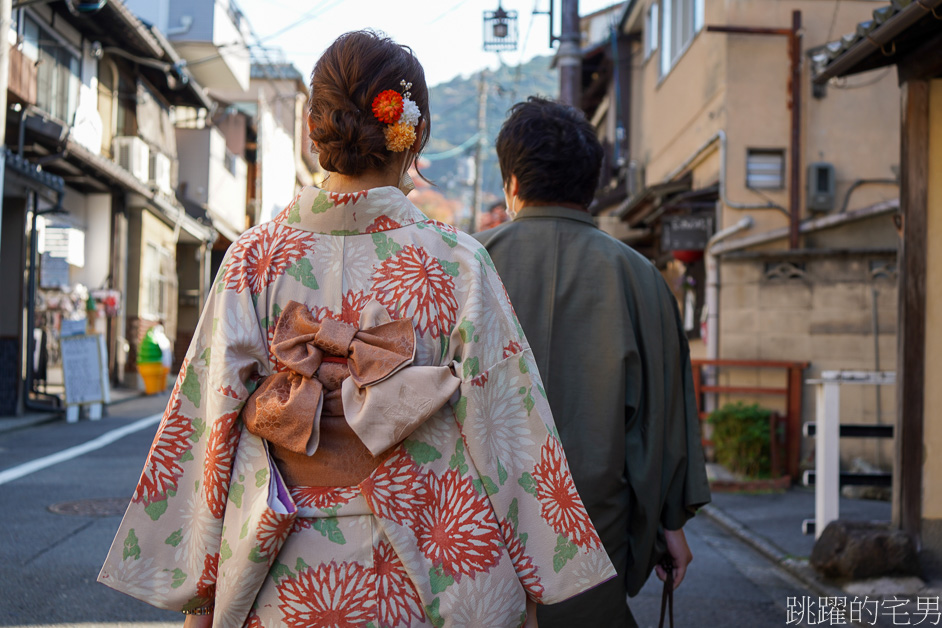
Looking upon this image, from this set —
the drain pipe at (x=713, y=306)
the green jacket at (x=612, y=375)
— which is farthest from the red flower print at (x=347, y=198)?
the drain pipe at (x=713, y=306)

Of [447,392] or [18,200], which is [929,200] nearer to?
[447,392]

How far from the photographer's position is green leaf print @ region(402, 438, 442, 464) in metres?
1.78

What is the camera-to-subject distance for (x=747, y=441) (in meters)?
10.2

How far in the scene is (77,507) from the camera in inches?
273

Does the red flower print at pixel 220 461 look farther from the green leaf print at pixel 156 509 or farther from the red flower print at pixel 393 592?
the red flower print at pixel 393 592

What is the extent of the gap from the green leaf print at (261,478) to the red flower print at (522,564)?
47 centimetres

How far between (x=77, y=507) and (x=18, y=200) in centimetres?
868

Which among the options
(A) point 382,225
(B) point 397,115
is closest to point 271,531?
(A) point 382,225

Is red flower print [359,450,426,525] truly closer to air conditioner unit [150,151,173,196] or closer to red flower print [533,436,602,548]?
red flower print [533,436,602,548]

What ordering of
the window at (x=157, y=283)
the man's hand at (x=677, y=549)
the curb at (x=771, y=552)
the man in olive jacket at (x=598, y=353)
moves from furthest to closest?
the window at (x=157, y=283) → the curb at (x=771, y=552) → the man's hand at (x=677, y=549) → the man in olive jacket at (x=598, y=353)

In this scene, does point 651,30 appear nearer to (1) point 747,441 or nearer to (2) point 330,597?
(1) point 747,441

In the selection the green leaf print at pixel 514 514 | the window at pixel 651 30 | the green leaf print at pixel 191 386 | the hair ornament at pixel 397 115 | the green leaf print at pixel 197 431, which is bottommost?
the green leaf print at pixel 514 514

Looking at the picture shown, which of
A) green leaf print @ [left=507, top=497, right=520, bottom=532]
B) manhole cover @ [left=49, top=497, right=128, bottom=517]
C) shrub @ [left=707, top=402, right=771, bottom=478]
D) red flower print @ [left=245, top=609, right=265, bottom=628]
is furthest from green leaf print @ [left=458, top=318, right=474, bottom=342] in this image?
shrub @ [left=707, top=402, right=771, bottom=478]

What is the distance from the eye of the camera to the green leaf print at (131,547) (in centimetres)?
179
